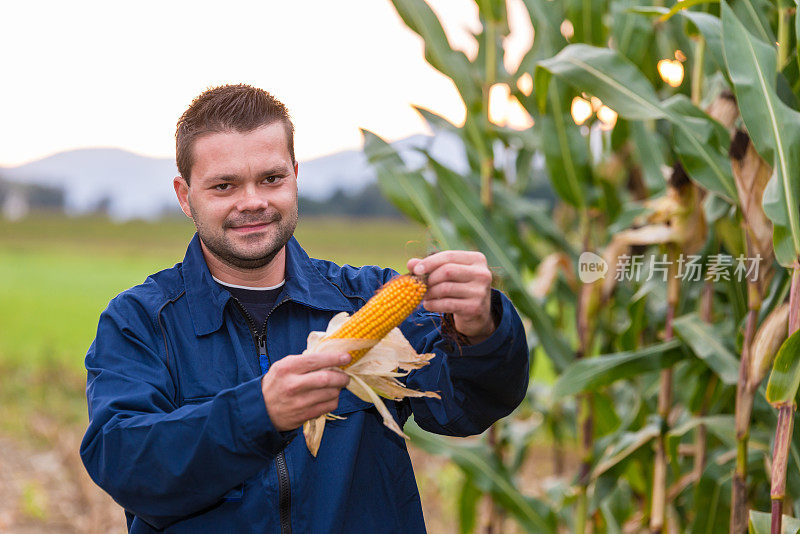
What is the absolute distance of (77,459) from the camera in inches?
135

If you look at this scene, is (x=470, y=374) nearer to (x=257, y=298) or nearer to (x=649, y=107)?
(x=257, y=298)

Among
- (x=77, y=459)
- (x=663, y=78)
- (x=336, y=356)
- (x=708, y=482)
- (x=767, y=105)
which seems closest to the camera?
(x=336, y=356)

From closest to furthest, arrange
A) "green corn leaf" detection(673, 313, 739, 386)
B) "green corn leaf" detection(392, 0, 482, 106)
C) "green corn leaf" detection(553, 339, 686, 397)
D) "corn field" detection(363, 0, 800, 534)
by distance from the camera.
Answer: "corn field" detection(363, 0, 800, 534), "green corn leaf" detection(673, 313, 739, 386), "green corn leaf" detection(553, 339, 686, 397), "green corn leaf" detection(392, 0, 482, 106)

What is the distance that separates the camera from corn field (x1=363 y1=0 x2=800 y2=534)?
1.46 m

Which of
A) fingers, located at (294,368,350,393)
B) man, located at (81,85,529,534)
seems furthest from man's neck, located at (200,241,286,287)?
fingers, located at (294,368,350,393)

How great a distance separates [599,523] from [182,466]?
1.84 m

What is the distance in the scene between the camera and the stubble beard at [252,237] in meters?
1.00

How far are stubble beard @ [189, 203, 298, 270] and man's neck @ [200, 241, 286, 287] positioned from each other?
2.2 inches

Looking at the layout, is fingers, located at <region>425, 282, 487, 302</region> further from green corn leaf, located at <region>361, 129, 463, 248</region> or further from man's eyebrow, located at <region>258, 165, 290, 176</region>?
green corn leaf, located at <region>361, 129, 463, 248</region>

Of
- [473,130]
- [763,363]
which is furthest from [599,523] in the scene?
[473,130]

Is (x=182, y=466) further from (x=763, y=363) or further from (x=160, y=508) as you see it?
(x=763, y=363)

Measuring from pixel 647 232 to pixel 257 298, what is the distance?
107 cm

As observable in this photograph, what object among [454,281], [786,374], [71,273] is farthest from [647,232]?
[71,273]

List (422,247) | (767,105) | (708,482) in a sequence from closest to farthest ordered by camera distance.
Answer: (422,247) → (767,105) → (708,482)
